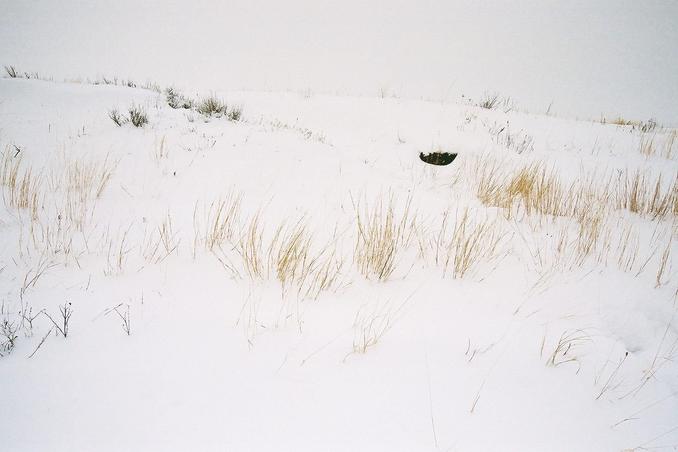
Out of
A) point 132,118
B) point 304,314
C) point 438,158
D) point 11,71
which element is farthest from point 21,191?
point 11,71

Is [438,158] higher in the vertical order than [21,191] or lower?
higher

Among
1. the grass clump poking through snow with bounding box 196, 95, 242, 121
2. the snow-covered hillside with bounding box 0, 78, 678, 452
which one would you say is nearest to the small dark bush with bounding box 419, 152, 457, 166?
the snow-covered hillside with bounding box 0, 78, 678, 452

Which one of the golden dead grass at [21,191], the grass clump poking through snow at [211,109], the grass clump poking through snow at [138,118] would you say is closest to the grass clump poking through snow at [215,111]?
the grass clump poking through snow at [211,109]

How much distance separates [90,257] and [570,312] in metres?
3.29

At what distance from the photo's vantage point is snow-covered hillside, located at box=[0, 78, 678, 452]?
1.21 metres

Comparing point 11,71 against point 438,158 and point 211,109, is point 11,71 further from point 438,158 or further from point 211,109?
point 438,158

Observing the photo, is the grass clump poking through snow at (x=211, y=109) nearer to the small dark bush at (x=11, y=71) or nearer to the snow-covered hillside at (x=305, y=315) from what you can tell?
the snow-covered hillside at (x=305, y=315)

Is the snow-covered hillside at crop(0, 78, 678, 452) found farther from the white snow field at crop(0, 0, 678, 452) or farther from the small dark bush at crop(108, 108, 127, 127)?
the small dark bush at crop(108, 108, 127, 127)

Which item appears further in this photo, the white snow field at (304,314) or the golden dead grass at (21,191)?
the golden dead grass at (21,191)

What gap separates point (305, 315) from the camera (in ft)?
5.87

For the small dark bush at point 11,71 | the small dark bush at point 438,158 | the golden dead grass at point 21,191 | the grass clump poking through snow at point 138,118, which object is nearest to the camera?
the golden dead grass at point 21,191

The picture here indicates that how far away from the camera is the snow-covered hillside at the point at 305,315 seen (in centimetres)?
121

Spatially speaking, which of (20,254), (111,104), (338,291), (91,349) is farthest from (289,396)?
(111,104)

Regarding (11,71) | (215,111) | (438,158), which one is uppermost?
(11,71)
